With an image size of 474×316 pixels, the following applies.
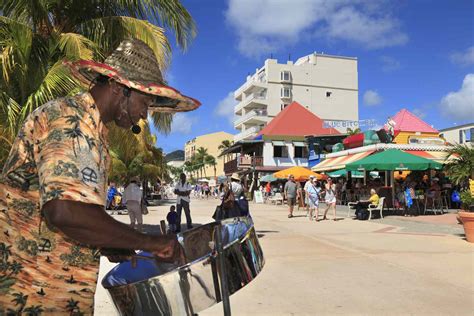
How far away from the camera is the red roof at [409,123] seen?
30.6m

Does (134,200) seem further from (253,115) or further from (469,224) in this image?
(253,115)

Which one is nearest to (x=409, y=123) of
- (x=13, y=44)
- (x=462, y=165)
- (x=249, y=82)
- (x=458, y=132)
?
(x=458, y=132)

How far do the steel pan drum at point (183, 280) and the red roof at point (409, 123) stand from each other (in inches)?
1199

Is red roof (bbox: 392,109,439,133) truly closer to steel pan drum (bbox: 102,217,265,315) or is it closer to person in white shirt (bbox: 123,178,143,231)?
person in white shirt (bbox: 123,178,143,231)

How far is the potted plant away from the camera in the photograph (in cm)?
905

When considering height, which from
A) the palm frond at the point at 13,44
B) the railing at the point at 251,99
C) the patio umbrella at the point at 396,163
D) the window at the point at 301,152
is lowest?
the patio umbrella at the point at 396,163

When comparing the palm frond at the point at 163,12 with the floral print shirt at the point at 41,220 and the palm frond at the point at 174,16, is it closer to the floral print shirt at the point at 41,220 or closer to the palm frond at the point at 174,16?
the palm frond at the point at 174,16

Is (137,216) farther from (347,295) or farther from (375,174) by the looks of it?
(375,174)

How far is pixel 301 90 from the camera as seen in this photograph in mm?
64188

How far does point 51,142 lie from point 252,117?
57.4m

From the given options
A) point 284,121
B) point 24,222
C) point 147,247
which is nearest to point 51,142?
point 24,222

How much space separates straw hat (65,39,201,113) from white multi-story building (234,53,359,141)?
54.3 m

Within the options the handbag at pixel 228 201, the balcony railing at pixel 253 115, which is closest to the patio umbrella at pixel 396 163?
Answer: the handbag at pixel 228 201

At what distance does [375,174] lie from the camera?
31531 mm
